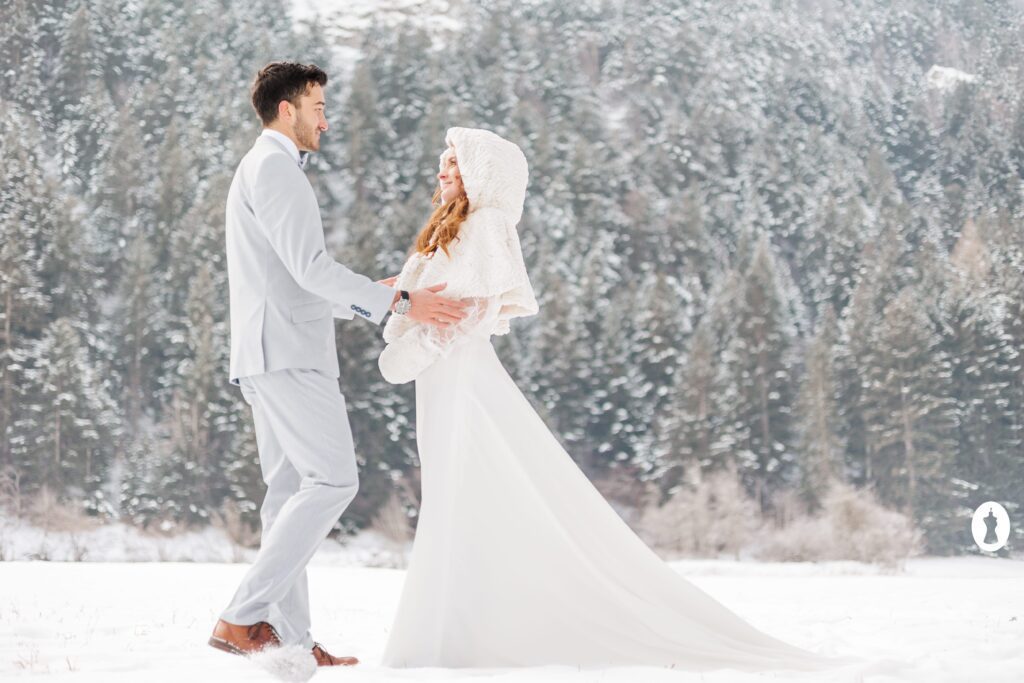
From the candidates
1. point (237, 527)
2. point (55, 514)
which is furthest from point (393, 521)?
point (55, 514)

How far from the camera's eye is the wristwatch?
277 centimetres

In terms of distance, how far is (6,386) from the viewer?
15.8 meters

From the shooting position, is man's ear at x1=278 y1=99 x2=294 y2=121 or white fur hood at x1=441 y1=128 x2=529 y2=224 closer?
man's ear at x1=278 y1=99 x2=294 y2=121

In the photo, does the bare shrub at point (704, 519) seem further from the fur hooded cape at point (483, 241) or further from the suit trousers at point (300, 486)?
the suit trousers at point (300, 486)

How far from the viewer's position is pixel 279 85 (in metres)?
2.82

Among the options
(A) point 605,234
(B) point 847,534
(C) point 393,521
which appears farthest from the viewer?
(A) point 605,234

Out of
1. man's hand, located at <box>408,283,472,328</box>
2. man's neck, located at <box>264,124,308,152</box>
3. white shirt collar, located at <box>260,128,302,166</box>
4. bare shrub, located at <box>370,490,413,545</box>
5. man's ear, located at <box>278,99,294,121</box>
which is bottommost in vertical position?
bare shrub, located at <box>370,490,413,545</box>

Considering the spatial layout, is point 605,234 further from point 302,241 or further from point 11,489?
point 302,241

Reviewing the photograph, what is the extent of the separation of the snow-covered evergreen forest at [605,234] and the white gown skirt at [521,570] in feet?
44.1

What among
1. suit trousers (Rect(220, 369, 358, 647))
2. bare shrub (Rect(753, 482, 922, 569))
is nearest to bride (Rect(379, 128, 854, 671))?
suit trousers (Rect(220, 369, 358, 647))

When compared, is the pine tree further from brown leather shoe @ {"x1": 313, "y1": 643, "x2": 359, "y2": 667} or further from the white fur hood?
brown leather shoe @ {"x1": 313, "y1": 643, "x2": 359, "y2": 667}

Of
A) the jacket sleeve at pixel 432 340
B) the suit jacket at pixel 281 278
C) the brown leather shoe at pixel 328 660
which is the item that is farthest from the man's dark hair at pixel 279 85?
the brown leather shoe at pixel 328 660

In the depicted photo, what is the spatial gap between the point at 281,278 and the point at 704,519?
46.6ft

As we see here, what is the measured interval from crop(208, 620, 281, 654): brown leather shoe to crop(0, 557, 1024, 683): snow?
0.06 metres
